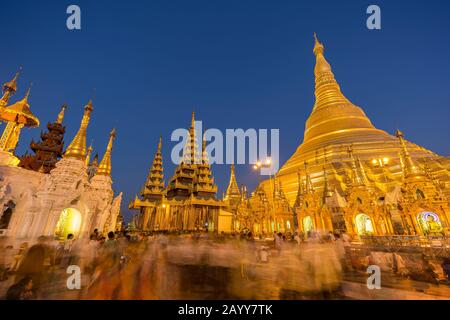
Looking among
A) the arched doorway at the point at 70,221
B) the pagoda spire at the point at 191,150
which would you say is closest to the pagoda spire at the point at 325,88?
the pagoda spire at the point at 191,150

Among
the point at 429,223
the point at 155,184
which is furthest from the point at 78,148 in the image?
the point at 429,223

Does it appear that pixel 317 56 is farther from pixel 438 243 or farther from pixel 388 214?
pixel 438 243

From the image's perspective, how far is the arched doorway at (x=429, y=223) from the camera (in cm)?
1308

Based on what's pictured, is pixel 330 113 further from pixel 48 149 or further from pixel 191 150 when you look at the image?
pixel 48 149

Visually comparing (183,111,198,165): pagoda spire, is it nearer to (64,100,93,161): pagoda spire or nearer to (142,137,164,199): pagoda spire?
(142,137,164,199): pagoda spire

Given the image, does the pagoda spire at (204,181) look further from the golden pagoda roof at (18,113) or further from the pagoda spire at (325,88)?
the pagoda spire at (325,88)

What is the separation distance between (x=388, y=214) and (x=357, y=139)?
15.6 metres

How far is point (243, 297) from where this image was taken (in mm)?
4383

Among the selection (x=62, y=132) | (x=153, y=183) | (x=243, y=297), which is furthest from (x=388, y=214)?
(x=62, y=132)

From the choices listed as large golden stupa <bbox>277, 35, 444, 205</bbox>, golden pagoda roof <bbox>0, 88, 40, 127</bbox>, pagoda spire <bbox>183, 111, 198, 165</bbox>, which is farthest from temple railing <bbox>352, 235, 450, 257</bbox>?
golden pagoda roof <bbox>0, 88, 40, 127</bbox>

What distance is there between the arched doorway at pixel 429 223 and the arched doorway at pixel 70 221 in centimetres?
2414

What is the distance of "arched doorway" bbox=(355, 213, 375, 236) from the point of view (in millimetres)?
16583

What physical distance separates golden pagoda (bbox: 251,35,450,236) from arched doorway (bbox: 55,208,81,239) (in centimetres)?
1860
